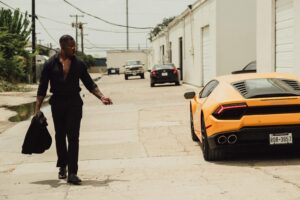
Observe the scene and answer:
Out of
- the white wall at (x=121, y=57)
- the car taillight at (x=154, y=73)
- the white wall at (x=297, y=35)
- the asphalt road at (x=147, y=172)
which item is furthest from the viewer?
the white wall at (x=121, y=57)

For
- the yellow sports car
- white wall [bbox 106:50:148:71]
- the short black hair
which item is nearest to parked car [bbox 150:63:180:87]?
the yellow sports car

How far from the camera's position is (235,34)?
92.9 feet

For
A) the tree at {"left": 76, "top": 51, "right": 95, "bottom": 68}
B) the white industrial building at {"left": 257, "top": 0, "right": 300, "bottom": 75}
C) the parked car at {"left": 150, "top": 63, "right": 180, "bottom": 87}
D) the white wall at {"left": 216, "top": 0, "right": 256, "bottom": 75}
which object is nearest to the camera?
the white industrial building at {"left": 257, "top": 0, "right": 300, "bottom": 75}

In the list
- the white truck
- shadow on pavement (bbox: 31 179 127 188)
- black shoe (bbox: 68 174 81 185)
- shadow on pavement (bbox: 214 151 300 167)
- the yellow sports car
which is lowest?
shadow on pavement (bbox: 31 179 127 188)

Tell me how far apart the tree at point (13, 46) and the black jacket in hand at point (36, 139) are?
102 feet

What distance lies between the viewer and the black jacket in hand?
309 inches

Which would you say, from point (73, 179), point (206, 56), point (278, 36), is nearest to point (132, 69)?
point (206, 56)

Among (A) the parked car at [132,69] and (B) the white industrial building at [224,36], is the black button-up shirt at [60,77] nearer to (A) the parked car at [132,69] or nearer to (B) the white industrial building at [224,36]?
(B) the white industrial building at [224,36]

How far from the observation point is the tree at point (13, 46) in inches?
1577

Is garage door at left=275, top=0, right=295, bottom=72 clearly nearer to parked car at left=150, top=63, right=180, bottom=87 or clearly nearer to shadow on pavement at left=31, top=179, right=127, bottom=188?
shadow on pavement at left=31, top=179, right=127, bottom=188

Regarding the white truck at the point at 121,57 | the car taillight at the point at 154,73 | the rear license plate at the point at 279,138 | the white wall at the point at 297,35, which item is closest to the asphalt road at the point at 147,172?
the rear license plate at the point at 279,138

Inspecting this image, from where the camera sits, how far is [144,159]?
30.9 ft

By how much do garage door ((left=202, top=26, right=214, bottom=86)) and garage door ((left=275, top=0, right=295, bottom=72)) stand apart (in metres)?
12.2

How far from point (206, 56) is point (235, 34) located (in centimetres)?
354
